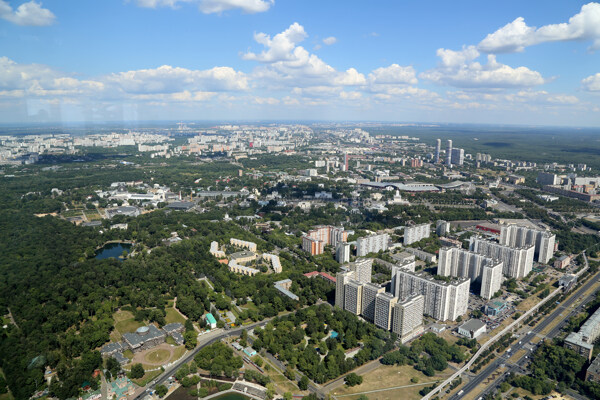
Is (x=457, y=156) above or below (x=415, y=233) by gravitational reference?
above

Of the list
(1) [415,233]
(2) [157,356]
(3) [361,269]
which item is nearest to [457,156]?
(1) [415,233]

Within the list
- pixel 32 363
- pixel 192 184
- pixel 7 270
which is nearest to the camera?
pixel 32 363

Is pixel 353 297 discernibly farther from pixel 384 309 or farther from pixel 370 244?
pixel 370 244

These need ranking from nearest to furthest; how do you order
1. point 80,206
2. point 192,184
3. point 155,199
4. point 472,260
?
1. point 472,260
2. point 80,206
3. point 155,199
4. point 192,184

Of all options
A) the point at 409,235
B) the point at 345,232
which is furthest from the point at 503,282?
the point at 345,232

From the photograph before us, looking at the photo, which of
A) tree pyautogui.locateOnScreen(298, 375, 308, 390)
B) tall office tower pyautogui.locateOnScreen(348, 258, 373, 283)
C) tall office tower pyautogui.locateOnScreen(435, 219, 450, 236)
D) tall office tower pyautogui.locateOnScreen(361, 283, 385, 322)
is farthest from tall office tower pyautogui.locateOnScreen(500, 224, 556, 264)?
tree pyautogui.locateOnScreen(298, 375, 308, 390)

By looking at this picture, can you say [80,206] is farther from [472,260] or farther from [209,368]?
[472,260]
